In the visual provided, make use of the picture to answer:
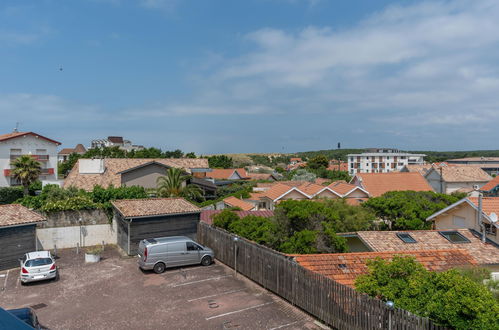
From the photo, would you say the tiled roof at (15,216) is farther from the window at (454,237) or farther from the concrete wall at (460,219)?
the concrete wall at (460,219)

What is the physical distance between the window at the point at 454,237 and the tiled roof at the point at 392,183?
86.6ft

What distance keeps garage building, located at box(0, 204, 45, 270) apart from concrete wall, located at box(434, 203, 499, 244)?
79.4 ft

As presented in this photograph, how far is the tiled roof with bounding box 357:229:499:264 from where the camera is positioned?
1756 cm

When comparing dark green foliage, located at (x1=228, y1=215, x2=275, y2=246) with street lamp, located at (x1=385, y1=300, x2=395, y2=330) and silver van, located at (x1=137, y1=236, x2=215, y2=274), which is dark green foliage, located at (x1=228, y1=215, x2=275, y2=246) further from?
street lamp, located at (x1=385, y1=300, x2=395, y2=330)

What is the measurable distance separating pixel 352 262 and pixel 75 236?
17531mm

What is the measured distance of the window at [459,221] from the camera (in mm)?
21719

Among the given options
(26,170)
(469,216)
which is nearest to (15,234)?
(26,170)

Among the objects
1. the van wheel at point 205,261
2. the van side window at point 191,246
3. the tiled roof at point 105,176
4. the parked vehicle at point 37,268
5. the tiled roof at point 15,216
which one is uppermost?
the tiled roof at point 105,176

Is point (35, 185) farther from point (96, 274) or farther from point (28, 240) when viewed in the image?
point (96, 274)

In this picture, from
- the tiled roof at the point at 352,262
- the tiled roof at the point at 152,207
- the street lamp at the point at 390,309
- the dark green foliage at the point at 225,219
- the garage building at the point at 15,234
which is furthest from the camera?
the dark green foliage at the point at 225,219

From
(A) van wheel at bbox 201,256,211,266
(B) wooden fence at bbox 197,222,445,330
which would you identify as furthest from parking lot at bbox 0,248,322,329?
(B) wooden fence at bbox 197,222,445,330

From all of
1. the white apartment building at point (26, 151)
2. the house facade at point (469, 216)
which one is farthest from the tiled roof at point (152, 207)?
the white apartment building at point (26, 151)

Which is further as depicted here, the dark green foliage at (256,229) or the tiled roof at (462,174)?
the tiled roof at (462,174)

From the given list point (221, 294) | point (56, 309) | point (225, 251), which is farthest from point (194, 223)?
point (56, 309)
